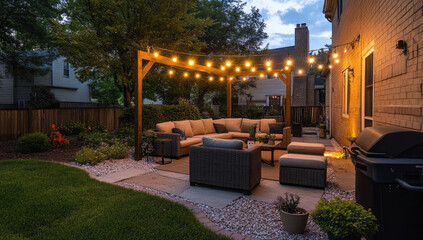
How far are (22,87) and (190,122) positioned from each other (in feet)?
52.9

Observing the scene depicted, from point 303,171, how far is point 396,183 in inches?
103

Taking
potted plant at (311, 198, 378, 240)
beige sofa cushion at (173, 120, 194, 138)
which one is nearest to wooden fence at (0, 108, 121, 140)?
beige sofa cushion at (173, 120, 194, 138)

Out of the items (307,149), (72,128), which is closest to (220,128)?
(307,149)

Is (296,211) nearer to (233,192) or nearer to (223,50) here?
(233,192)

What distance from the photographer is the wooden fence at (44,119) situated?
32.5 feet

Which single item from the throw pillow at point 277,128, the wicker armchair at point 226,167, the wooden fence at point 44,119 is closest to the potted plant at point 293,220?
the wicker armchair at point 226,167

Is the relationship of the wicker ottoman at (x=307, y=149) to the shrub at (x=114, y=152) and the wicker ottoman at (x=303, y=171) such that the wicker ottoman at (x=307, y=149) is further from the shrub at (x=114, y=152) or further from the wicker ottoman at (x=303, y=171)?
the shrub at (x=114, y=152)

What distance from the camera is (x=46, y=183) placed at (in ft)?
15.4

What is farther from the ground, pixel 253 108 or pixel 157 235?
pixel 253 108

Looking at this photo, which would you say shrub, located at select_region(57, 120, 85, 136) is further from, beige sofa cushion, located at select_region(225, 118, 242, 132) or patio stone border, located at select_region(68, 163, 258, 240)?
patio stone border, located at select_region(68, 163, 258, 240)

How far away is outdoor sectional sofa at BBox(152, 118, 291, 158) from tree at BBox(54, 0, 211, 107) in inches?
159

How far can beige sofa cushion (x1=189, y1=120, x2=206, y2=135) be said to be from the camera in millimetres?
9205

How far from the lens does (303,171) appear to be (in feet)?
15.5

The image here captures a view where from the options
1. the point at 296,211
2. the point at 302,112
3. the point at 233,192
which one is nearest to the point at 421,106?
the point at 296,211
